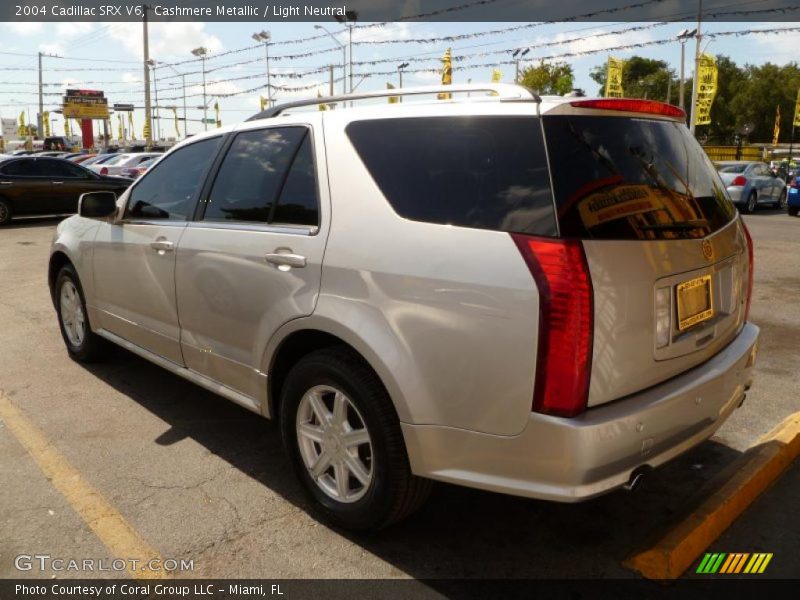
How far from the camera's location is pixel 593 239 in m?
2.20

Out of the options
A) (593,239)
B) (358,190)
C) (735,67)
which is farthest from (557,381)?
(735,67)

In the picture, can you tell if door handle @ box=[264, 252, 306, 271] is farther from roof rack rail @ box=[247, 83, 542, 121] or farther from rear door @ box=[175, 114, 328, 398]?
roof rack rail @ box=[247, 83, 542, 121]

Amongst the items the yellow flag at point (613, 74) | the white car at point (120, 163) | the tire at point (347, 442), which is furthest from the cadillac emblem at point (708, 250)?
the yellow flag at point (613, 74)

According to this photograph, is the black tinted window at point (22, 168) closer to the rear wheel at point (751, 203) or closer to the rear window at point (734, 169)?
the rear window at point (734, 169)

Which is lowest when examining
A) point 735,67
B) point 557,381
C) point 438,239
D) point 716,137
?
point 557,381

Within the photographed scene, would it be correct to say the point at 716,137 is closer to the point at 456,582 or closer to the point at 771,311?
the point at 771,311

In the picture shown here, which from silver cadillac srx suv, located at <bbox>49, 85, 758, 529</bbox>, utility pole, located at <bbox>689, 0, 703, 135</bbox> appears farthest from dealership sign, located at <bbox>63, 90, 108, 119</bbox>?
silver cadillac srx suv, located at <bbox>49, 85, 758, 529</bbox>

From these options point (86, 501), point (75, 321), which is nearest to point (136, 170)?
point (75, 321)

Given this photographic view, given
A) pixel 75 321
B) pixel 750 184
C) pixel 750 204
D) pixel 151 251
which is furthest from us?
pixel 750 204

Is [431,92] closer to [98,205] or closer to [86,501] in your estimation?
[86,501]

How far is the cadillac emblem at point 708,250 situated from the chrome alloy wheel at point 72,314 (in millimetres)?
4228

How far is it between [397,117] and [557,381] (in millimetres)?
1270

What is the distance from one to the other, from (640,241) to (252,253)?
1.70 metres

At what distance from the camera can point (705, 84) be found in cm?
3153
